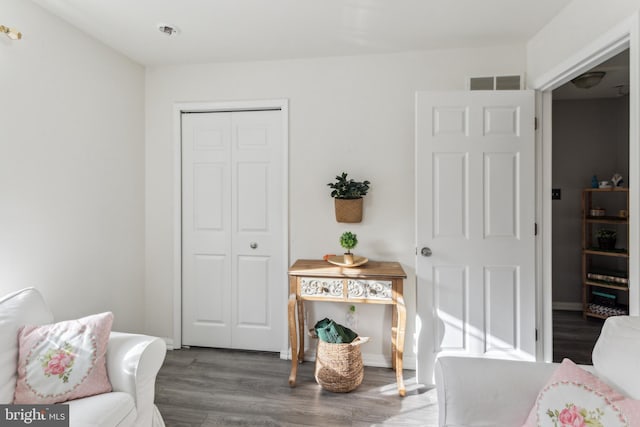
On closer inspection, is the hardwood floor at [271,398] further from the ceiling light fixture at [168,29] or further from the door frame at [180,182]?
the ceiling light fixture at [168,29]

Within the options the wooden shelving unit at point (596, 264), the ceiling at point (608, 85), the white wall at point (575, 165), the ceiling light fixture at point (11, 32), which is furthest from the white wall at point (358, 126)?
the wooden shelving unit at point (596, 264)

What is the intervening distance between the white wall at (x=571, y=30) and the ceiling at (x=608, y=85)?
841 millimetres

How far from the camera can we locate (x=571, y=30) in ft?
6.29

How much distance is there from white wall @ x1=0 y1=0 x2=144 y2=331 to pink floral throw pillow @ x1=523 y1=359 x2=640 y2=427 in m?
2.62

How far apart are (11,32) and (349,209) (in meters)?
2.23

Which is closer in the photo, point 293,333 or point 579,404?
point 579,404

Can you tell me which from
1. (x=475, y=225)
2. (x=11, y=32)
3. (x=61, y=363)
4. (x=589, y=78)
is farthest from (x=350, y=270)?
(x=589, y=78)

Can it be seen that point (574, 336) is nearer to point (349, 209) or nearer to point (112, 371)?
point (349, 209)

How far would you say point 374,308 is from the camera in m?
2.60

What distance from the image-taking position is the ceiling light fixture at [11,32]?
1695mm

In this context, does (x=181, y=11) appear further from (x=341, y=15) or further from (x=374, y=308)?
(x=374, y=308)

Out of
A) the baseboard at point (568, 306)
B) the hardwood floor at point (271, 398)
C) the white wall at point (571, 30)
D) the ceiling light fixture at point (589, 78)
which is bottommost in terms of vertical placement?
the hardwood floor at point (271, 398)

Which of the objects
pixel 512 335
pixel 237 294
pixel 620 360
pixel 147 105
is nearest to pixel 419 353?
pixel 512 335

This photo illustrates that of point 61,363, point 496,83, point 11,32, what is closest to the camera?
point 61,363
